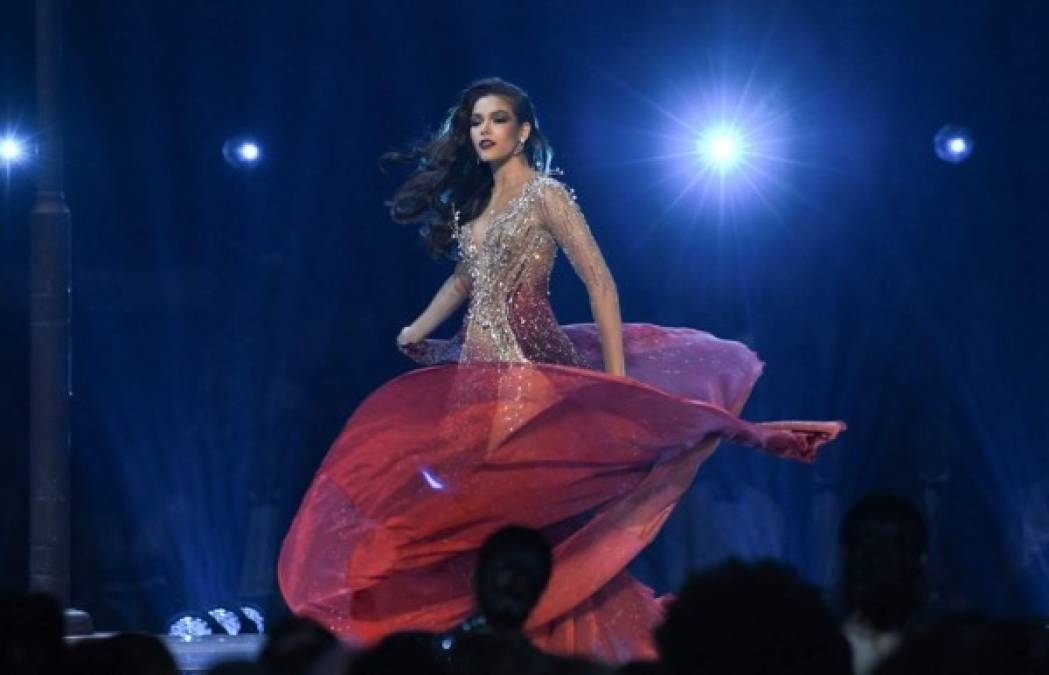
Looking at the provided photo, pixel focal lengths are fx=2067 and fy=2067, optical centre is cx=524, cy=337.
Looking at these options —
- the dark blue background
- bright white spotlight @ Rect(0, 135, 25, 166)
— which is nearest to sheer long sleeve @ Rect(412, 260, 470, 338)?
the dark blue background

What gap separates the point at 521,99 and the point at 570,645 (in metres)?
2.13

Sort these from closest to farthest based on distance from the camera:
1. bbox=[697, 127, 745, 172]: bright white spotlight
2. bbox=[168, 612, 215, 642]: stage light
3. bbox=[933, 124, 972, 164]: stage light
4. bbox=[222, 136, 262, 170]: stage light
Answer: bbox=[168, 612, 215, 642]: stage light, bbox=[933, 124, 972, 164]: stage light, bbox=[222, 136, 262, 170]: stage light, bbox=[697, 127, 745, 172]: bright white spotlight

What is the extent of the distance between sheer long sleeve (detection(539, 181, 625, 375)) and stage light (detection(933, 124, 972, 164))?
14.4 feet

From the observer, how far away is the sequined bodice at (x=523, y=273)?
7645 mm

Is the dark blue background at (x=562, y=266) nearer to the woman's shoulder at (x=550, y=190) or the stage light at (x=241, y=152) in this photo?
the stage light at (x=241, y=152)

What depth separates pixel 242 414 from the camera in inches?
468

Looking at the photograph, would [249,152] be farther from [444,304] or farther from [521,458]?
[521,458]

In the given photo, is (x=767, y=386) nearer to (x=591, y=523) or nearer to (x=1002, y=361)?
(x=1002, y=361)

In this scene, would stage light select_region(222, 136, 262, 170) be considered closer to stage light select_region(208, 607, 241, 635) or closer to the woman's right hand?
stage light select_region(208, 607, 241, 635)

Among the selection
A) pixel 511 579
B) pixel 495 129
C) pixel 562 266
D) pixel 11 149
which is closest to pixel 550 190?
pixel 495 129

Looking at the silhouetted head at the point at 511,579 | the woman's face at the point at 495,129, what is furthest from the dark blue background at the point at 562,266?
the silhouetted head at the point at 511,579

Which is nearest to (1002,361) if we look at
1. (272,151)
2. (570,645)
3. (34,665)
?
(272,151)

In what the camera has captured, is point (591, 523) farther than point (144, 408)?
No

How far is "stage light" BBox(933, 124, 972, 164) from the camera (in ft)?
37.6
